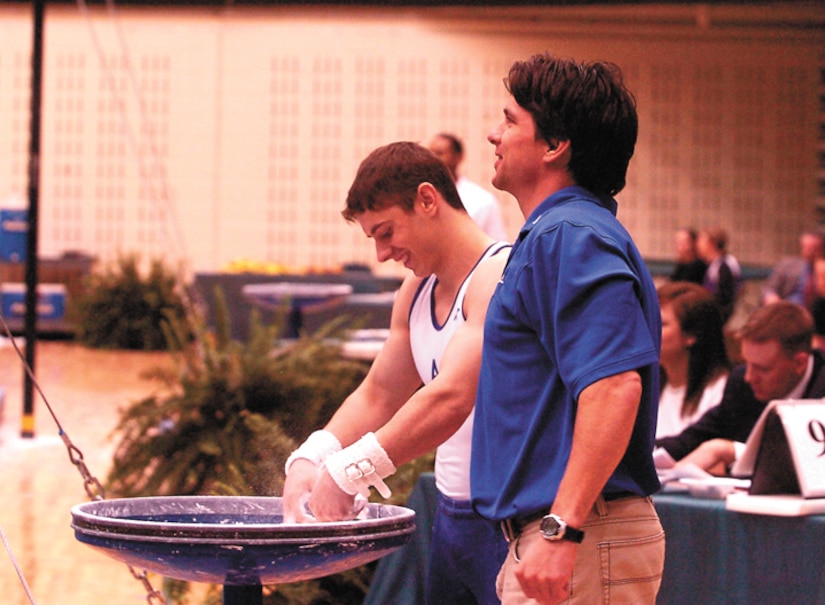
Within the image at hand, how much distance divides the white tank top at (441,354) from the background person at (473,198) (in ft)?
10.6

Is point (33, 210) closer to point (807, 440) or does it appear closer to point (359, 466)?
point (807, 440)

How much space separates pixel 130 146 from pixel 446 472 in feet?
46.9

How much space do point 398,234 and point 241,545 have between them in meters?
0.74

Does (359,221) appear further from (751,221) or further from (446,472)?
(751,221)

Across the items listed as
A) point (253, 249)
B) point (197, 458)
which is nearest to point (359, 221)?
point (197, 458)

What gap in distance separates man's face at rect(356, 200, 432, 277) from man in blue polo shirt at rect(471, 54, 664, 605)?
18.8 inches

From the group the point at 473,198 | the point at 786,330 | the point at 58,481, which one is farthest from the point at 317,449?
the point at 58,481

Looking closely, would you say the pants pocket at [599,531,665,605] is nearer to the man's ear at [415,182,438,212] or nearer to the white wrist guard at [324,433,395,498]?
the white wrist guard at [324,433,395,498]

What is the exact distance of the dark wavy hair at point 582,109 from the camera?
1720 mm

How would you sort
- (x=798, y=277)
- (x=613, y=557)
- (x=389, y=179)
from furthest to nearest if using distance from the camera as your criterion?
(x=798, y=277) < (x=389, y=179) < (x=613, y=557)

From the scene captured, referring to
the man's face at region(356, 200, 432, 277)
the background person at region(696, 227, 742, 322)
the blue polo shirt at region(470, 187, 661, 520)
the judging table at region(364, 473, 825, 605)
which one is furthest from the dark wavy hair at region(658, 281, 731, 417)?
the background person at region(696, 227, 742, 322)

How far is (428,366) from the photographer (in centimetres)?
237

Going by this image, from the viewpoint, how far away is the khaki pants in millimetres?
1682

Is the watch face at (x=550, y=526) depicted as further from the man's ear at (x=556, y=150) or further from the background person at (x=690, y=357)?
the background person at (x=690, y=357)
